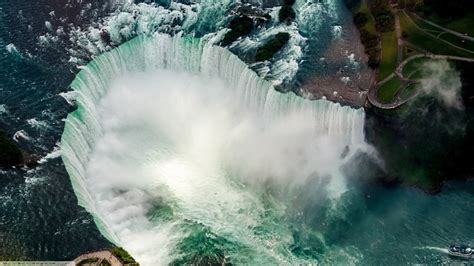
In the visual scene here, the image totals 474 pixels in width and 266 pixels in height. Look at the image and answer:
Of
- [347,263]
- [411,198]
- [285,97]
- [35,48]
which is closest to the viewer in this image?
[347,263]

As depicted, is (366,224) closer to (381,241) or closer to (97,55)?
(381,241)

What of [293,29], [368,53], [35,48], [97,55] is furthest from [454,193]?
[35,48]

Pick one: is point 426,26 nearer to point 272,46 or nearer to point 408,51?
point 408,51

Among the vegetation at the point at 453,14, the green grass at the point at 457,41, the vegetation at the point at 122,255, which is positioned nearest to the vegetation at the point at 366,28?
the vegetation at the point at 453,14

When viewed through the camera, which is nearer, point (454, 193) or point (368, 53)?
point (454, 193)

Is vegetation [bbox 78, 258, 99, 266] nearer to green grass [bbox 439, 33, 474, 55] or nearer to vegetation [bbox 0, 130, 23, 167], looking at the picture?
vegetation [bbox 0, 130, 23, 167]

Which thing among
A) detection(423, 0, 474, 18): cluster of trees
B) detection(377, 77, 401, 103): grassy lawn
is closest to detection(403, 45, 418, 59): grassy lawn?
detection(377, 77, 401, 103): grassy lawn

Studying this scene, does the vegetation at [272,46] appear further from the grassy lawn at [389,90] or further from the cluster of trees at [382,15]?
the grassy lawn at [389,90]

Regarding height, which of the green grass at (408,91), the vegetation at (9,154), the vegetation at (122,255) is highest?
the vegetation at (9,154)
